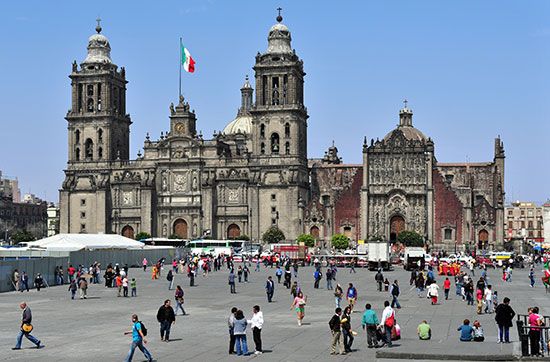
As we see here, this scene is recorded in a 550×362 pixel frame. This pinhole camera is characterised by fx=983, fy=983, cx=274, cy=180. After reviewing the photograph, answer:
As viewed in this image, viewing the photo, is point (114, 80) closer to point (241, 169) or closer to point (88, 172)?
point (88, 172)

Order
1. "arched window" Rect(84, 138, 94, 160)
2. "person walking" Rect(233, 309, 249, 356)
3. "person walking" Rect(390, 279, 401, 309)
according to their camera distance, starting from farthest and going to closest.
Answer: "arched window" Rect(84, 138, 94, 160)
"person walking" Rect(390, 279, 401, 309)
"person walking" Rect(233, 309, 249, 356)

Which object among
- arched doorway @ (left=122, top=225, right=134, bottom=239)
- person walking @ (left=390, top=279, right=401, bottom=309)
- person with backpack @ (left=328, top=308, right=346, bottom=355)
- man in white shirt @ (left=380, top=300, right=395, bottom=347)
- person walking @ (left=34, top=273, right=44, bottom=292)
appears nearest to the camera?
person with backpack @ (left=328, top=308, right=346, bottom=355)

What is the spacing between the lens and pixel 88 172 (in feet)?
370

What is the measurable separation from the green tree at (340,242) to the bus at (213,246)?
30.5 feet

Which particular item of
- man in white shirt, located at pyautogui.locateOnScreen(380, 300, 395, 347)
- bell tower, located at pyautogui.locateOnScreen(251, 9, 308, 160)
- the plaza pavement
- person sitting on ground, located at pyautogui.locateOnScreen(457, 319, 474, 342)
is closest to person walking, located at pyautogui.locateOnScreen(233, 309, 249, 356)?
the plaza pavement

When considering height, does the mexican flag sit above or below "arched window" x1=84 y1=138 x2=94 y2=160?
above

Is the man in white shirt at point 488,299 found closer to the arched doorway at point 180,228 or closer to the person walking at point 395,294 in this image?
the person walking at point 395,294

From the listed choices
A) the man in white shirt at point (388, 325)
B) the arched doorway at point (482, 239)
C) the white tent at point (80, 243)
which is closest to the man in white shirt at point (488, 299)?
the man in white shirt at point (388, 325)

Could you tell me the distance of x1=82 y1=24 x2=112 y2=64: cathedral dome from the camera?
115m

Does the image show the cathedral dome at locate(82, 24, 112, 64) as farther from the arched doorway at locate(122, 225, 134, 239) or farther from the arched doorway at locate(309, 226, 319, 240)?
the arched doorway at locate(309, 226, 319, 240)

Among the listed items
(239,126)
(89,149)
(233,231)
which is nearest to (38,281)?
(233,231)

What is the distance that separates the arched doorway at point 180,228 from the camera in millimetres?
110375

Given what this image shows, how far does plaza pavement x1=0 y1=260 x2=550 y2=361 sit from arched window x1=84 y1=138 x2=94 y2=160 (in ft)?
199

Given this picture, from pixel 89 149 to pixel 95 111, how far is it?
14.6 ft
